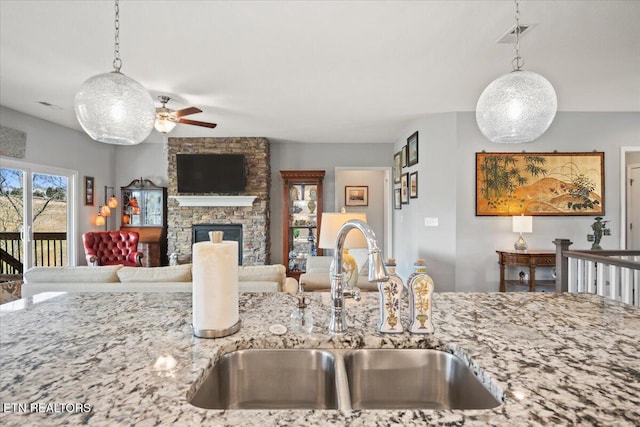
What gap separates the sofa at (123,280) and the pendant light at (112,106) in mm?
1458

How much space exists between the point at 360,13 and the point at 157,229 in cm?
528

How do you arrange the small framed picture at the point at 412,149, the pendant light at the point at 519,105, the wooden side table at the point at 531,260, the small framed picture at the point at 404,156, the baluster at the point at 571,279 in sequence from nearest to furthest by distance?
1. the pendant light at the point at 519,105
2. the baluster at the point at 571,279
3. the wooden side table at the point at 531,260
4. the small framed picture at the point at 412,149
5. the small framed picture at the point at 404,156

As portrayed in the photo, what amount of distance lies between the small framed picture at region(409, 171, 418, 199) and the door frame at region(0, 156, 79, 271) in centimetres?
531

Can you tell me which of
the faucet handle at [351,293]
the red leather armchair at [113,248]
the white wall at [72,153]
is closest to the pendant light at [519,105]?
the faucet handle at [351,293]

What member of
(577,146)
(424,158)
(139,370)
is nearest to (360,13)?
(139,370)

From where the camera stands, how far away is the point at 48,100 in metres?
3.84

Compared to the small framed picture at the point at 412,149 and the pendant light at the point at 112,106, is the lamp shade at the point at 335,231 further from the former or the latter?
the small framed picture at the point at 412,149

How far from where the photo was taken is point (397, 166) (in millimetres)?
5941

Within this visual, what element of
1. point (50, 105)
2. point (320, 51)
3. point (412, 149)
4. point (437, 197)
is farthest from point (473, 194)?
point (50, 105)

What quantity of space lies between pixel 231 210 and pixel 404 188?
298 centimetres

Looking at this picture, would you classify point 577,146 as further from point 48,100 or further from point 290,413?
point 48,100

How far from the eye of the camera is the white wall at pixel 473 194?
421 centimetres

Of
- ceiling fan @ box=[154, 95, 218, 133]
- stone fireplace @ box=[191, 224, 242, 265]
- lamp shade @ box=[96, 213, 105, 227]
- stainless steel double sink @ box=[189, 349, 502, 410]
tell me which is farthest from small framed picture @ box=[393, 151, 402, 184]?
lamp shade @ box=[96, 213, 105, 227]

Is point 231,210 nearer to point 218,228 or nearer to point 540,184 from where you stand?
point 218,228
